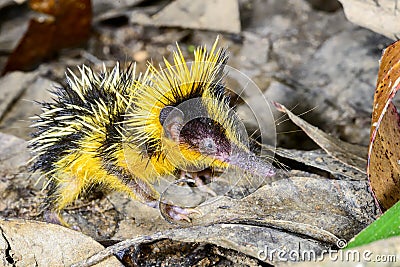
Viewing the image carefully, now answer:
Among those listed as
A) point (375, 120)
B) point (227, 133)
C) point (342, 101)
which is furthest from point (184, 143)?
point (342, 101)

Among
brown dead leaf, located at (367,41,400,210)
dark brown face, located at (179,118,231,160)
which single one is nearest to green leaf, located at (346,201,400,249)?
brown dead leaf, located at (367,41,400,210)

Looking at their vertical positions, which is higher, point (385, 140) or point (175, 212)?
point (385, 140)

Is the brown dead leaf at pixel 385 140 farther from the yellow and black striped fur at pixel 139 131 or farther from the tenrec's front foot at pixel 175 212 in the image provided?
the tenrec's front foot at pixel 175 212

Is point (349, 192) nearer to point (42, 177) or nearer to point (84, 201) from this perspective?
point (84, 201)

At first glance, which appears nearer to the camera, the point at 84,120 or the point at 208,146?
the point at 208,146

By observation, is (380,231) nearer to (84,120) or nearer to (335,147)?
(335,147)

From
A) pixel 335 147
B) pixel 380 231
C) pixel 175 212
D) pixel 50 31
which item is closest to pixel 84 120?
pixel 175 212
